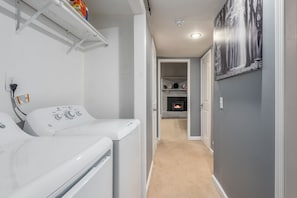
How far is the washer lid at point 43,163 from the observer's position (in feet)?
1.45

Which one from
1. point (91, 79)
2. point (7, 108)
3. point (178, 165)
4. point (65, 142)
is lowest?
point (178, 165)

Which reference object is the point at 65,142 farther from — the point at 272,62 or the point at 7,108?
the point at 272,62

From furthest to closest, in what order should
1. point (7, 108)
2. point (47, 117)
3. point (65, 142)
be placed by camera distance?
point (47, 117), point (7, 108), point (65, 142)

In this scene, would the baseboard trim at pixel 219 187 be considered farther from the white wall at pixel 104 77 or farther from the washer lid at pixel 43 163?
the washer lid at pixel 43 163

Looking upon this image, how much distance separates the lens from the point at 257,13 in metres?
1.28

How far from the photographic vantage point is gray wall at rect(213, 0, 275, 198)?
1143 millimetres

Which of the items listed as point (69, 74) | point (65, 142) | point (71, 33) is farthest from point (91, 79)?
point (65, 142)

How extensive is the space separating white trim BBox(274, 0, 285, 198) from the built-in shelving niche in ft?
4.11

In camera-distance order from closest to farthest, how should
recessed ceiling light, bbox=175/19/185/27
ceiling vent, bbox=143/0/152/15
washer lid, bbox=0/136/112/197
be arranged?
washer lid, bbox=0/136/112/197
ceiling vent, bbox=143/0/152/15
recessed ceiling light, bbox=175/19/185/27

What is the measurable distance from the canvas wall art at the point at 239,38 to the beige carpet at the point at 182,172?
140 centimetres

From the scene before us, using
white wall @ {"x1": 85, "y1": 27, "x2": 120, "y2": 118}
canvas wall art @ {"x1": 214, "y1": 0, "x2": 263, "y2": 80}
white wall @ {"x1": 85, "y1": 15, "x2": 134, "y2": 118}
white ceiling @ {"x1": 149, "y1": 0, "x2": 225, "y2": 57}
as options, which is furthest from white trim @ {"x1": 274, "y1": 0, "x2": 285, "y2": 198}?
white wall @ {"x1": 85, "y1": 27, "x2": 120, "y2": 118}

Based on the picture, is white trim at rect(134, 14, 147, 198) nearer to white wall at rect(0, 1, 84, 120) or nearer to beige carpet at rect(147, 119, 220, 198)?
beige carpet at rect(147, 119, 220, 198)

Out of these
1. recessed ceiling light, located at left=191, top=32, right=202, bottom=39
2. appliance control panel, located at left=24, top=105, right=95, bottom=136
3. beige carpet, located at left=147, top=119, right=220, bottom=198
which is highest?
recessed ceiling light, located at left=191, top=32, right=202, bottom=39

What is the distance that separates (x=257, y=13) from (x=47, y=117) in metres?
1.61
